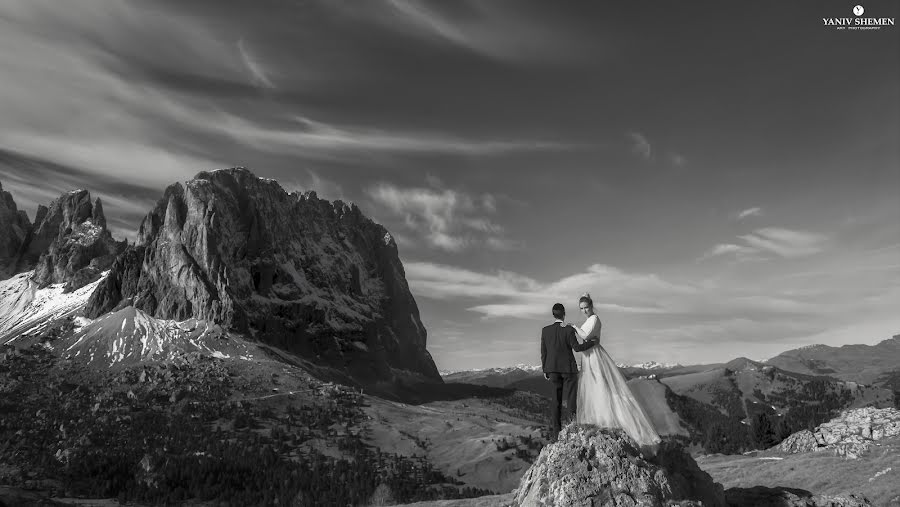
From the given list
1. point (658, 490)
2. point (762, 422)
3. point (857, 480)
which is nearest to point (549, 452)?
point (658, 490)

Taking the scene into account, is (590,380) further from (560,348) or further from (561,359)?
(560,348)

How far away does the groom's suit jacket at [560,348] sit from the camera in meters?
22.1

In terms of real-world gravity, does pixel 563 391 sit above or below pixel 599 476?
above

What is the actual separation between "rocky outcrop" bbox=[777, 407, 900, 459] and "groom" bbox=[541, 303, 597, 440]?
55.1m

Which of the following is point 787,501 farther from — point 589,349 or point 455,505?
point 455,505

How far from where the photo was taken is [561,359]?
2220 centimetres

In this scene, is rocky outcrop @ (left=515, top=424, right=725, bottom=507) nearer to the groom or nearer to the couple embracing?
the couple embracing

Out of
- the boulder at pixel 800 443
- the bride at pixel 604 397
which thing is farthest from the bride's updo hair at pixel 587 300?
the boulder at pixel 800 443

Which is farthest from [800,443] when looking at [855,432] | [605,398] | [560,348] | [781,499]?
[560,348]

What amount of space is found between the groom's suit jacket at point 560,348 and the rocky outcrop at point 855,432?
56.0 metres

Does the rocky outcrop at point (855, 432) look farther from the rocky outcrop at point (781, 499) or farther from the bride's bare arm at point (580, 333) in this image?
the bride's bare arm at point (580, 333)

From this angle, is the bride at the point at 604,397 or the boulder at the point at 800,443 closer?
the bride at the point at 604,397

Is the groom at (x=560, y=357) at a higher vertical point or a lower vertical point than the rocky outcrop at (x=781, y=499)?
higher

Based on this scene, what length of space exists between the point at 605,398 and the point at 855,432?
254 ft
